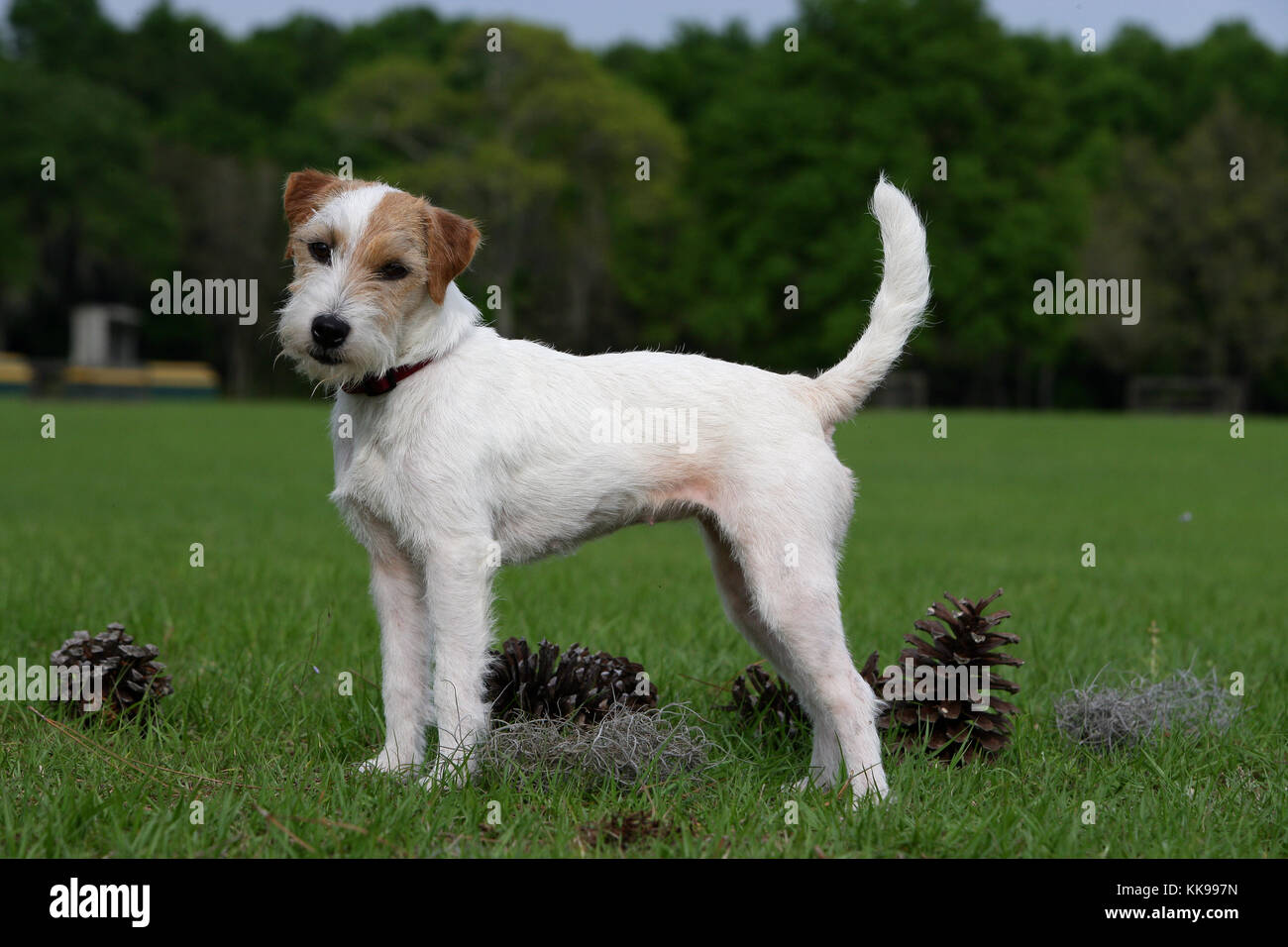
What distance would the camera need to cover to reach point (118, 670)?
5.17m

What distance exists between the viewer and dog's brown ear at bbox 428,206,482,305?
4191 millimetres

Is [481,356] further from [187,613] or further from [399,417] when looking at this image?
[187,613]

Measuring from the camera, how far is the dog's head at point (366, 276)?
3969 mm

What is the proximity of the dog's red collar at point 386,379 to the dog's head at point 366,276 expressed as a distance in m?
0.04

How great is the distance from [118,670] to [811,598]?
122 inches

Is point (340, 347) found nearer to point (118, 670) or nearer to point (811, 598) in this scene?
point (811, 598)

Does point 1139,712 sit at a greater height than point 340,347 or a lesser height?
lesser

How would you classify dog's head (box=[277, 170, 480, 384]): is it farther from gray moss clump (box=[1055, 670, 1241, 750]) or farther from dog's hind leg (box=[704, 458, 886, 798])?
gray moss clump (box=[1055, 670, 1241, 750])

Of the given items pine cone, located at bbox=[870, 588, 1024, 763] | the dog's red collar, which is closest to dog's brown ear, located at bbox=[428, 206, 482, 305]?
the dog's red collar

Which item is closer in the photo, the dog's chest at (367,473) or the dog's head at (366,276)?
the dog's head at (366,276)

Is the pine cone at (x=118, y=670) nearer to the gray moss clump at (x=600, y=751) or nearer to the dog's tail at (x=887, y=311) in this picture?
the gray moss clump at (x=600, y=751)

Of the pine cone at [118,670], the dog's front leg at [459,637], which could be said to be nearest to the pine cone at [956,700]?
the dog's front leg at [459,637]

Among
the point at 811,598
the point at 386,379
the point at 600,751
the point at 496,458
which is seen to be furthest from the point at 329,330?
the point at 811,598

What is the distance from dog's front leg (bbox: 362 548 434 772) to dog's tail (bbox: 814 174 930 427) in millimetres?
1723
